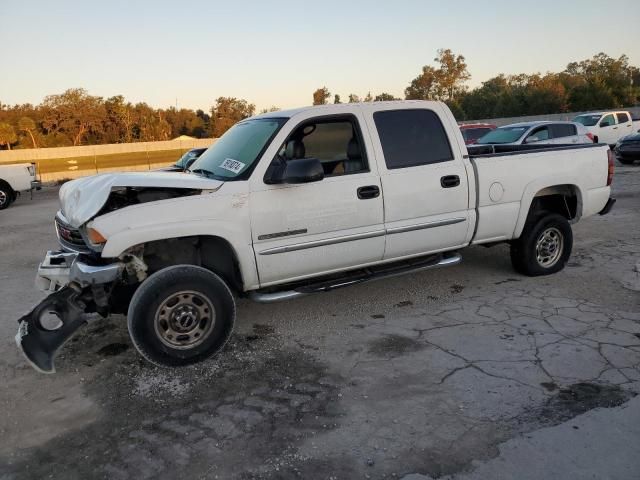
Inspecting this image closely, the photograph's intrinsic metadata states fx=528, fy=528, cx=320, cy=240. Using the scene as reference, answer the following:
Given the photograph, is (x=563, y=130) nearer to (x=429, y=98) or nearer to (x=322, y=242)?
(x=322, y=242)

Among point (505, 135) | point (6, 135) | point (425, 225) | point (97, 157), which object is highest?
point (6, 135)

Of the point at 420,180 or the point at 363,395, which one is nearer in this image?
the point at 363,395

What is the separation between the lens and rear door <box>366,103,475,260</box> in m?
4.82

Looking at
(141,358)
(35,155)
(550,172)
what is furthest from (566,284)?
(35,155)

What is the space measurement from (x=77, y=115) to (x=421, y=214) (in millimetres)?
65784

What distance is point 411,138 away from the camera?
16.4ft

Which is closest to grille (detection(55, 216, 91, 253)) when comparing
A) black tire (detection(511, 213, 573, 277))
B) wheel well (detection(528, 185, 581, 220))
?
black tire (detection(511, 213, 573, 277))

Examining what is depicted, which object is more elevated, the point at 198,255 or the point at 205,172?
the point at 205,172

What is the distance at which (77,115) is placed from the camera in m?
62.0

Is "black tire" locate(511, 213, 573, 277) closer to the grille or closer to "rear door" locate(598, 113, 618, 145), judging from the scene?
the grille

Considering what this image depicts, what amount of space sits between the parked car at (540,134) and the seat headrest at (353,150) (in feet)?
33.4

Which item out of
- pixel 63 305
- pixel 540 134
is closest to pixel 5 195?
pixel 63 305

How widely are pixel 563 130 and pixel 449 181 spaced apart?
11.5m

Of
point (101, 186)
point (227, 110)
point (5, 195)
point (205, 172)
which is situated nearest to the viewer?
point (101, 186)
